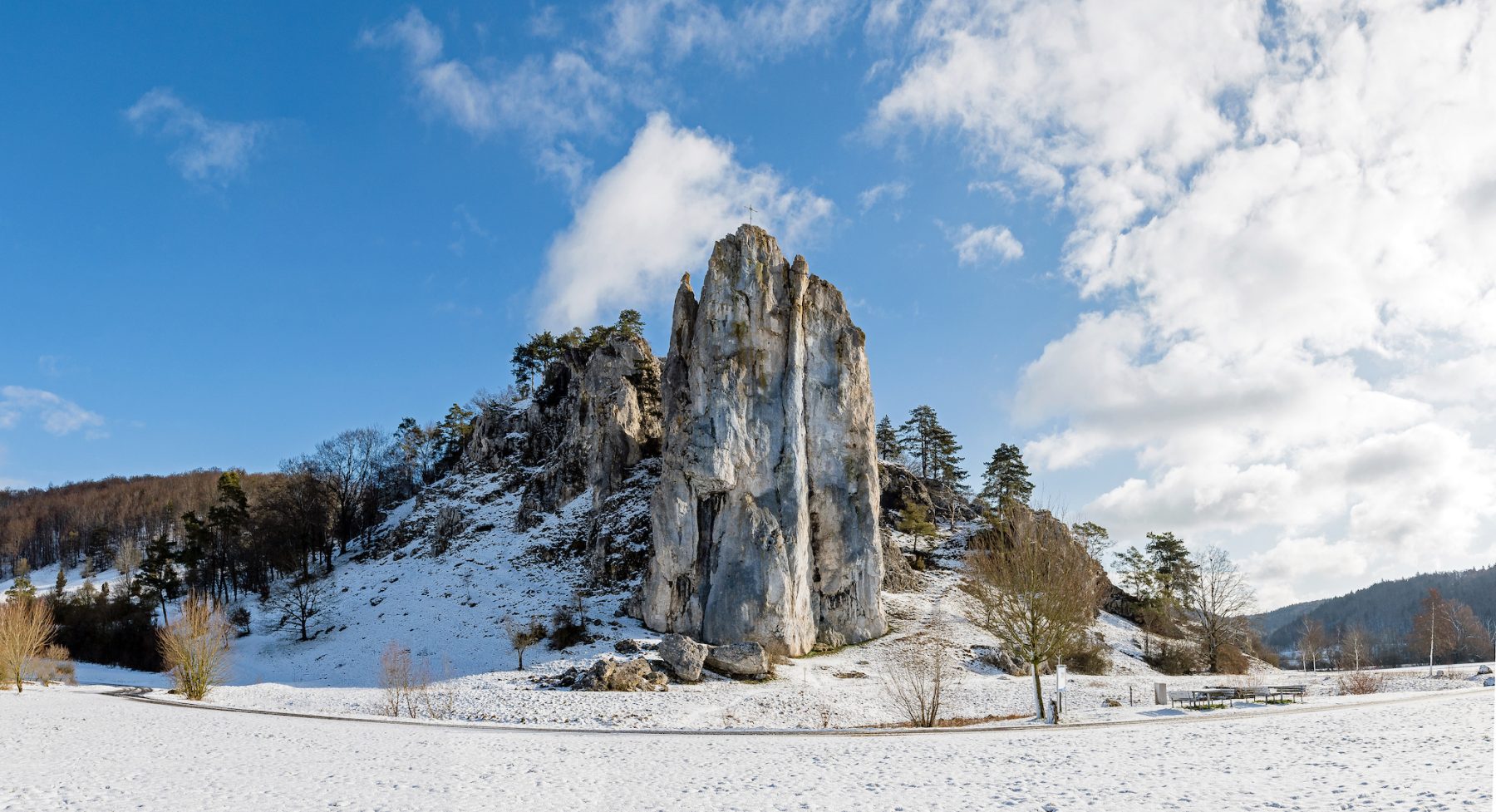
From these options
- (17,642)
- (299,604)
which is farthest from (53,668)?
(299,604)

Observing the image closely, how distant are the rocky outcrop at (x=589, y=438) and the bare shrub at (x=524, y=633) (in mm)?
6544

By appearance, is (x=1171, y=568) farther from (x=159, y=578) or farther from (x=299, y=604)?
(x=159, y=578)

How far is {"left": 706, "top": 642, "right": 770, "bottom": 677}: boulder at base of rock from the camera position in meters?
33.8

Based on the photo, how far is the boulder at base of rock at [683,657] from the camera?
3262 centimetres

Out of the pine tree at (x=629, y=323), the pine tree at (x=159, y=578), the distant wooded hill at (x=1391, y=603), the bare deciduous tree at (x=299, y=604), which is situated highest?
the pine tree at (x=629, y=323)

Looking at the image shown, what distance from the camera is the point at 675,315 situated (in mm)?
50531

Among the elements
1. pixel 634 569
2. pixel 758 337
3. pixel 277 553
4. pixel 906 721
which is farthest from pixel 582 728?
pixel 277 553

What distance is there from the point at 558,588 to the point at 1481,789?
42911mm

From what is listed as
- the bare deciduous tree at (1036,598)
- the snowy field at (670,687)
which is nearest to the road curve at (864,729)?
the snowy field at (670,687)

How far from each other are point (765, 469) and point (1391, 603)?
17409 cm

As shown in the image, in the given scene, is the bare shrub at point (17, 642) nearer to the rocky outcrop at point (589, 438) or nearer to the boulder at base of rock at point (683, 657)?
the rocky outcrop at point (589, 438)

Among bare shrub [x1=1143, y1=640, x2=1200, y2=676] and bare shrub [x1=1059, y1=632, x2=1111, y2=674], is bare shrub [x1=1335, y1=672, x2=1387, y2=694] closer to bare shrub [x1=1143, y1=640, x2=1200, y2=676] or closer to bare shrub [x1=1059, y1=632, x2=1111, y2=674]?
bare shrub [x1=1143, y1=640, x2=1200, y2=676]

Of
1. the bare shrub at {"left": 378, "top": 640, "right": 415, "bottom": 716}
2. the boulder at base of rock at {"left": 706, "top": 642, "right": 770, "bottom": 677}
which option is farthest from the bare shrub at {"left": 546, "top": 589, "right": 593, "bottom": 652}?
the boulder at base of rock at {"left": 706, "top": 642, "right": 770, "bottom": 677}

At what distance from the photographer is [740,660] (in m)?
33.9
